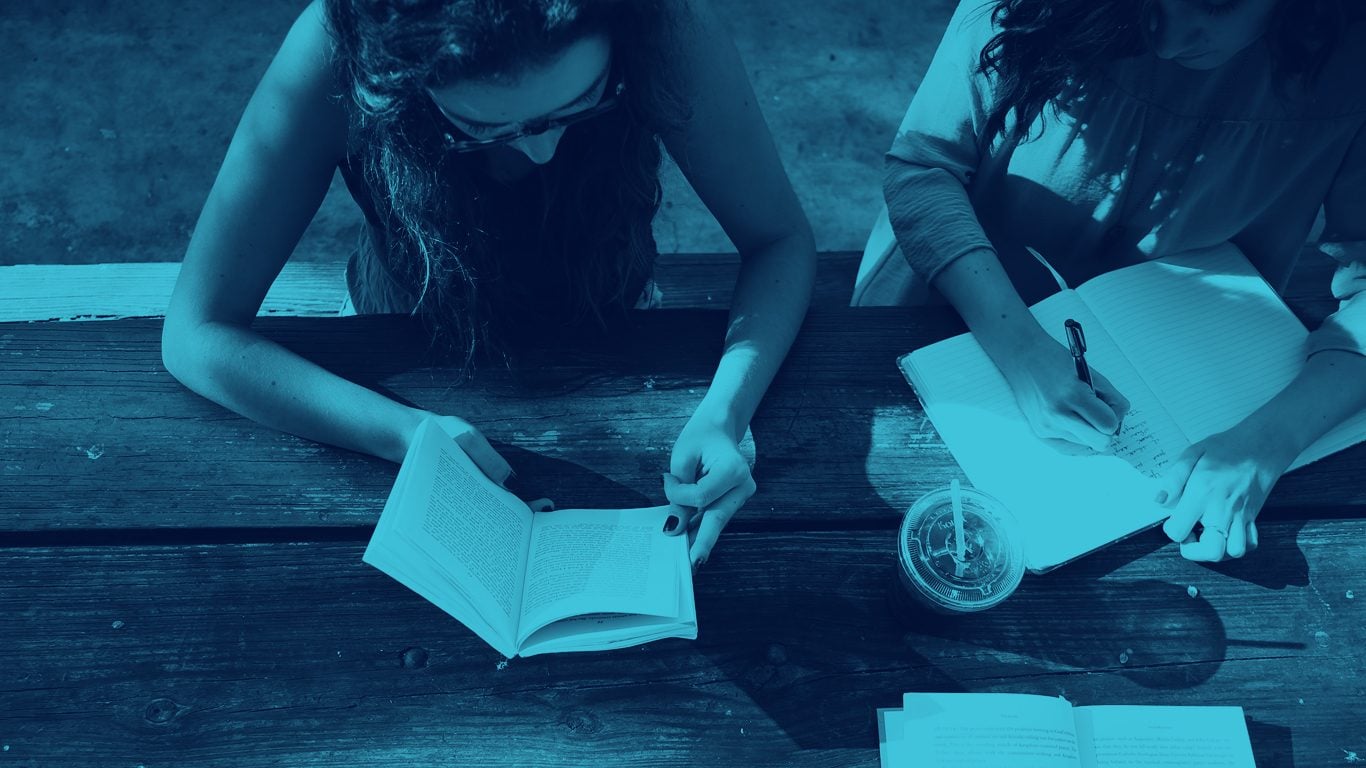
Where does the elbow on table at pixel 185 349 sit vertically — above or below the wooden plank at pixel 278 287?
above

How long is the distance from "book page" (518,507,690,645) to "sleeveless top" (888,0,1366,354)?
25.3 inches

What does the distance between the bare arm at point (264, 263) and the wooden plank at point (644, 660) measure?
6.8 inches

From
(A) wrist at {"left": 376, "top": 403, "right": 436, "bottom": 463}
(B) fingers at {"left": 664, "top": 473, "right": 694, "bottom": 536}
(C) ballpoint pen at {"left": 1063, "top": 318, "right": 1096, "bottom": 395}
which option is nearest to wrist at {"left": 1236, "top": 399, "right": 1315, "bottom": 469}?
(C) ballpoint pen at {"left": 1063, "top": 318, "right": 1096, "bottom": 395}

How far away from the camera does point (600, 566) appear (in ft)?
3.37

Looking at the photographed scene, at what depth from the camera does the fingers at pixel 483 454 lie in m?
1.11

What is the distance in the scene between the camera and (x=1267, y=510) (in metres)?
1.15

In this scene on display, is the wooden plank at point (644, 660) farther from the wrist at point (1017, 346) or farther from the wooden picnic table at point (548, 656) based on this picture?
the wrist at point (1017, 346)

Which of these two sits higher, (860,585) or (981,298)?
(981,298)

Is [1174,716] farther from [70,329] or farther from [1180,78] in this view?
[70,329]

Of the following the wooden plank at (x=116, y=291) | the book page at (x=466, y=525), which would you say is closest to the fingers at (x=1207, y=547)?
the book page at (x=466, y=525)

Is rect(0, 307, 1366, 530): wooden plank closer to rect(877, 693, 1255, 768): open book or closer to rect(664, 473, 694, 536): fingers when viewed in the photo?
rect(664, 473, 694, 536): fingers

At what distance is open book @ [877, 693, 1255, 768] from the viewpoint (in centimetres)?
97

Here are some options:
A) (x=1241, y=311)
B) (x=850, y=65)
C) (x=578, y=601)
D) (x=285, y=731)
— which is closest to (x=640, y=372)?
(x=578, y=601)

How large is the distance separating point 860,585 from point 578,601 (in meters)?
0.36
